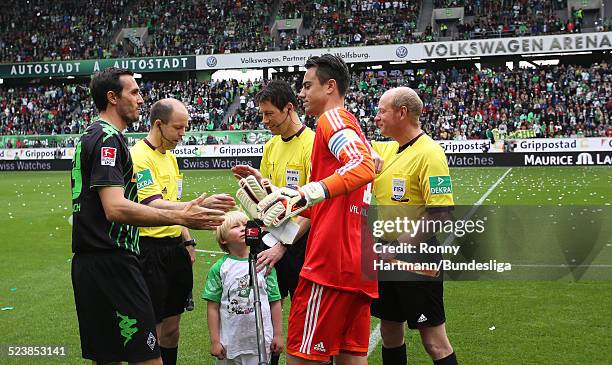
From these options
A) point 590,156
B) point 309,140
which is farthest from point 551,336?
point 590,156

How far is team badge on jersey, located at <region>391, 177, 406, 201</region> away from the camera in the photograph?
484 cm

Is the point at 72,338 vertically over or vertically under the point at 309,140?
under

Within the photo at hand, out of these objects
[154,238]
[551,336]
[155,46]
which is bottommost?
[551,336]

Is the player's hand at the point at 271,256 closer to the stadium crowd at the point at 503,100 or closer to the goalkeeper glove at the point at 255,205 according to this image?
the goalkeeper glove at the point at 255,205

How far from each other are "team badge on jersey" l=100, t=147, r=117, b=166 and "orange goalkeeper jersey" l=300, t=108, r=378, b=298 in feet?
3.76

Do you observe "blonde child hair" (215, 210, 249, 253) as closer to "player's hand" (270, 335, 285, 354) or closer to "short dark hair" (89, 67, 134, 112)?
"player's hand" (270, 335, 285, 354)

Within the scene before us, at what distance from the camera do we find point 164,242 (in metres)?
5.55

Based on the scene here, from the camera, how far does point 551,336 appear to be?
6684 mm

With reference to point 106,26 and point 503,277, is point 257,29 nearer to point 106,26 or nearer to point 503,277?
point 106,26

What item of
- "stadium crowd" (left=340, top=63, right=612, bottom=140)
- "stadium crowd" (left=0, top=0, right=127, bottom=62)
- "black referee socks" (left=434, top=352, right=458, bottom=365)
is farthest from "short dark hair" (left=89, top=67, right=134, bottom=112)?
"stadium crowd" (left=0, top=0, right=127, bottom=62)

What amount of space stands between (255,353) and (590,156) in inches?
1217

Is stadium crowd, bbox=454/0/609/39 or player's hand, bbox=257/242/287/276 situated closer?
player's hand, bbox=257/242/287/276

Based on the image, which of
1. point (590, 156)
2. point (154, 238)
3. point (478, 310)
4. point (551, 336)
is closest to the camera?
point (154, 238)

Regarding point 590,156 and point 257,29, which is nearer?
point 590,156
